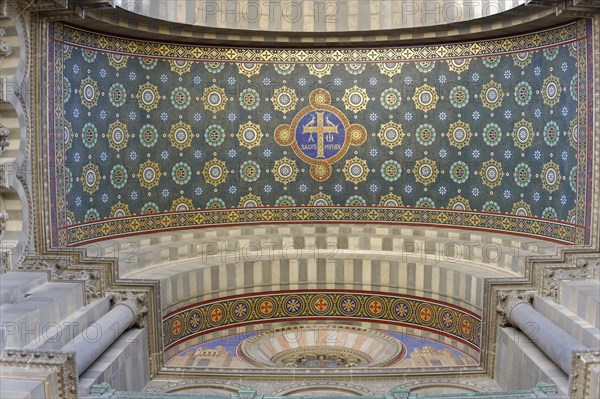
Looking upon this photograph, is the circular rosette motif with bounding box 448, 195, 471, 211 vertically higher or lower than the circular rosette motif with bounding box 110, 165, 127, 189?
lower

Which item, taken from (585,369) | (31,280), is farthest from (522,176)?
(31,280)

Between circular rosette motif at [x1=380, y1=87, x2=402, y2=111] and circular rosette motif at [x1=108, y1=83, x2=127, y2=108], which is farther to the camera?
circular rosette motif at [x1=380, y1=87, x2=402, y2=111]

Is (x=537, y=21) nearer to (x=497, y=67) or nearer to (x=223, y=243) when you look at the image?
(x=497, y=67)

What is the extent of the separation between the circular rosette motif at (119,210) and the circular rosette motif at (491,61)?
22.0 feet

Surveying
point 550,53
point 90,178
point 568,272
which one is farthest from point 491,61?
point 90,178

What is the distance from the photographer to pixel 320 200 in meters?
13.2

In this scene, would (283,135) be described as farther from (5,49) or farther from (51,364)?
(51,364)

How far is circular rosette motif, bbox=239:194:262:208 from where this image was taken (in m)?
13.0

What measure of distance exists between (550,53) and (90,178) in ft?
25.0

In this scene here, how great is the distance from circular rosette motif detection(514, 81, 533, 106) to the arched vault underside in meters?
2.32

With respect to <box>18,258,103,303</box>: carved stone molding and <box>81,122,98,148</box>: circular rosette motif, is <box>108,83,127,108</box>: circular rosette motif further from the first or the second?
<box>18,258,103,303</box>: carved stone molding

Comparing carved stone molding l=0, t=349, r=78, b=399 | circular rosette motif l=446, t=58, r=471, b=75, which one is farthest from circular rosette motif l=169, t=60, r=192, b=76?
carved stone molding l=0, t=349, r=78, b=399


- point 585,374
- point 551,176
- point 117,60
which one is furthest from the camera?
point 117,60

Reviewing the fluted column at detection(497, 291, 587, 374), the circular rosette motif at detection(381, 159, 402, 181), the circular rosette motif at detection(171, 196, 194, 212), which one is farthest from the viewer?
the circular rosette motif at detection(381, 159, 402, 181)
